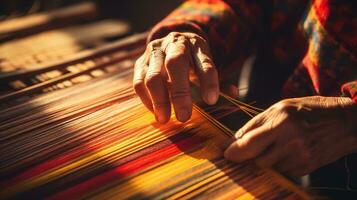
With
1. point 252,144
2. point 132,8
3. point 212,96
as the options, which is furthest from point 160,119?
point 132,8

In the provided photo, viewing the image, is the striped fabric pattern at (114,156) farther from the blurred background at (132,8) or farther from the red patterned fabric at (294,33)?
the blurred background at (132,8)

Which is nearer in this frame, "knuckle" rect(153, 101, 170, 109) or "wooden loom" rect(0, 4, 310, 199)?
"wooden loom" rect(0, 4, 310, 199)

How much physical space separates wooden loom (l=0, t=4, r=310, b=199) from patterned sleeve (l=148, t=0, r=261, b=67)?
0.72 ft

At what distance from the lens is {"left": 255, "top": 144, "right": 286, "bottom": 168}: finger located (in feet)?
2.69

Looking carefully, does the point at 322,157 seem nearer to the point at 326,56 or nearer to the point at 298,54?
the point at 326,56

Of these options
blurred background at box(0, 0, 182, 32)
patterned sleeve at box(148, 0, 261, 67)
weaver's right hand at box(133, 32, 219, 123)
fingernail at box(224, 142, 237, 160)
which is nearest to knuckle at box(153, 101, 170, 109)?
weaver's right hand at box(133, 32, 219, 123)

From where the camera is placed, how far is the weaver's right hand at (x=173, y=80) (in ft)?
3.01

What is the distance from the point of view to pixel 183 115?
0.92 metres

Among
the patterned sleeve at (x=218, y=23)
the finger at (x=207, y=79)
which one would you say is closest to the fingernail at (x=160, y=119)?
the finger at (x=207, y=79)

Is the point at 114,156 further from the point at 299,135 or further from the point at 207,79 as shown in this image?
the point at 299,135

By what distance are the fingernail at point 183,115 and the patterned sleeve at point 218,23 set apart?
0.37 meters

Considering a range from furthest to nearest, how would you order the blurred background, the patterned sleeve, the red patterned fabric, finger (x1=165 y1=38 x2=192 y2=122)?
1. the blurred background
2. the patterned sleeve
3. the red patterned fabric
4. finger (x1=165 y1=38 x2=192 y2=122)

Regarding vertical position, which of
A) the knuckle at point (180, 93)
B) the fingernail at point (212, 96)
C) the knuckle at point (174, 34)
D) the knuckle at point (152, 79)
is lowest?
the fingernail at point (212, 96)

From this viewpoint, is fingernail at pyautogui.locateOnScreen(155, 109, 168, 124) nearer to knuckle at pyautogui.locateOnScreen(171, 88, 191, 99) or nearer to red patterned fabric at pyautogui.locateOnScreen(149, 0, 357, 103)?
knuckle at pyautogui.locateOnScreen(171, 88, 191, 99)
